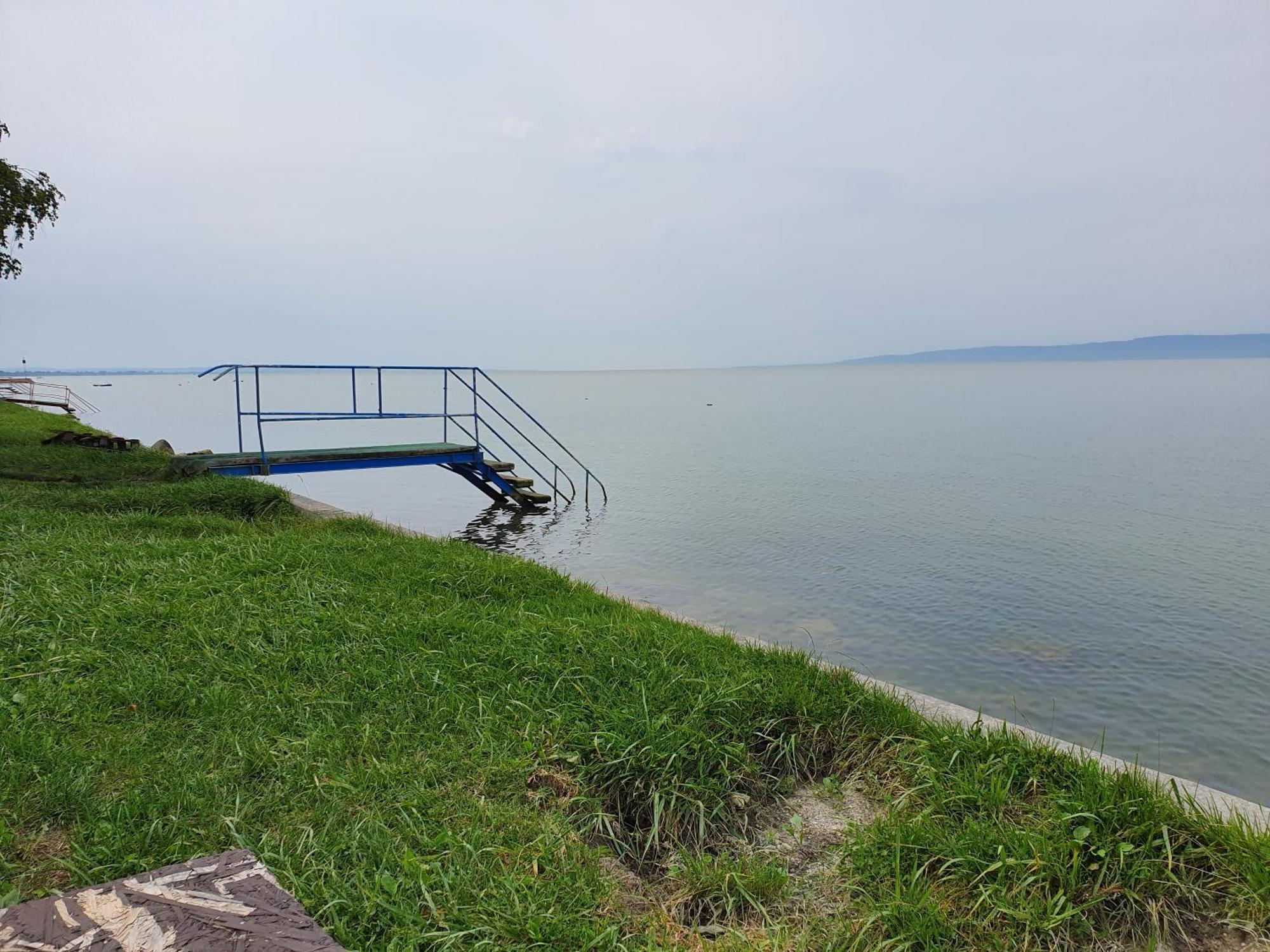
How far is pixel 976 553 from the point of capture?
1370cm

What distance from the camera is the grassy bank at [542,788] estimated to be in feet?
8.98

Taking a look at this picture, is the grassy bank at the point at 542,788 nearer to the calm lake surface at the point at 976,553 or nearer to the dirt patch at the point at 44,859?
the dirt patch at the point at 44,859

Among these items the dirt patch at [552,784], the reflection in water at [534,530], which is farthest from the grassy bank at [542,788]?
the reflection in water at [534,530]

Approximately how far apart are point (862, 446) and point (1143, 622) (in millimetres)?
22508

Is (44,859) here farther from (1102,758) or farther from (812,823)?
(1102,758)

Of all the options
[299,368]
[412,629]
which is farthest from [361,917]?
[299,368]

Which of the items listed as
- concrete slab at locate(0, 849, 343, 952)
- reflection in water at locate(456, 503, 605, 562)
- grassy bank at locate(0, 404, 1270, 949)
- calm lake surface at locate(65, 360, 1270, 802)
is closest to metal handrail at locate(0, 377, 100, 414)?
calm lake surface at locate(65, 360, 1270, 802)

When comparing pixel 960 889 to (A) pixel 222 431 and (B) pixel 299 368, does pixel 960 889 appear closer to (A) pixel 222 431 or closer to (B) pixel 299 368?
(B) pixel 299 368

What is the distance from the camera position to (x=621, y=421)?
5019 centimetres

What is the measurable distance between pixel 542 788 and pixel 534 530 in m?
13.1

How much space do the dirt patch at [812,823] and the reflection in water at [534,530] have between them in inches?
397

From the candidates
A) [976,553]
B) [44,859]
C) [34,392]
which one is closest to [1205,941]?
[44,859]

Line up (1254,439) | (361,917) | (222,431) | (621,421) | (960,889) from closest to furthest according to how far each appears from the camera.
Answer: (361,917) → (960,889) → (1254,439) → (222,431) → (621,421)

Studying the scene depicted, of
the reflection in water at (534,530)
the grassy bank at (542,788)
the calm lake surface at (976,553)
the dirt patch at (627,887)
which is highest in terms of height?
the grassy bank at (542,788)
